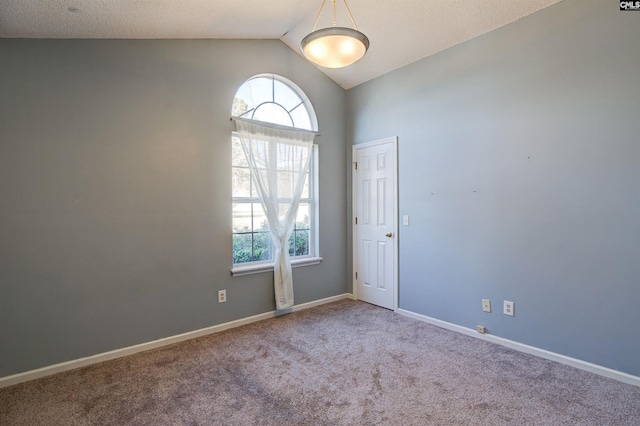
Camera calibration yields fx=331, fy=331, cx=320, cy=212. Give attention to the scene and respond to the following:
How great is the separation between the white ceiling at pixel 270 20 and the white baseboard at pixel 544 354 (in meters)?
2.81

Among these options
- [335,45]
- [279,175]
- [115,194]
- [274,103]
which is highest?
[274,103]

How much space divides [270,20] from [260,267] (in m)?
2.49

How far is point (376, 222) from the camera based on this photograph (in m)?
4.12

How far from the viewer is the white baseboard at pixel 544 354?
92.7 inches

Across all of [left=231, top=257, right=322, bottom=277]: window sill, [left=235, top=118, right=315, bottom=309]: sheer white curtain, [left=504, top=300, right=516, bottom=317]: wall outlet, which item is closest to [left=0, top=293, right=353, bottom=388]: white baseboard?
[left=235, top=118, right=315, bottom=309]: sheer white curtain

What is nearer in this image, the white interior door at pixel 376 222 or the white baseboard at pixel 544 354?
the white baseboard at pixel 544 354

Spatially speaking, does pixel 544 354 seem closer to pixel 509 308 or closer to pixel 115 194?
pixel 509 308

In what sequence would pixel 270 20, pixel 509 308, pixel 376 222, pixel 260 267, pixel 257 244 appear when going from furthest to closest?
pixel 376 222, pixel 257 244, pixel 260 267, pixel 270 20, pixel 509 308

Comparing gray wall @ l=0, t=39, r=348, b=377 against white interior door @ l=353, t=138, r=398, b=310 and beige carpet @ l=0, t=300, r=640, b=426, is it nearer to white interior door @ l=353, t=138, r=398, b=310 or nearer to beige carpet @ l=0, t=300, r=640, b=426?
beige carpet @ l=0, t=300, r=640, b=426

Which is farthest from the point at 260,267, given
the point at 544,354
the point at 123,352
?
the point at 544,354

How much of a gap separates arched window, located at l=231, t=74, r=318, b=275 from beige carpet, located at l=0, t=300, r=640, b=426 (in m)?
0.98

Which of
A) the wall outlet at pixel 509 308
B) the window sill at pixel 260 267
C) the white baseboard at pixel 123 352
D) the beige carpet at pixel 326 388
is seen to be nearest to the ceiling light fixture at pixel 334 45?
the window sill at pixel 260 267

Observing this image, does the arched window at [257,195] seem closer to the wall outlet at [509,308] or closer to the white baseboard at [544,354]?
the white baseboard at [544,354]

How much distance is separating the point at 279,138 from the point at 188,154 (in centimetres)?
104
